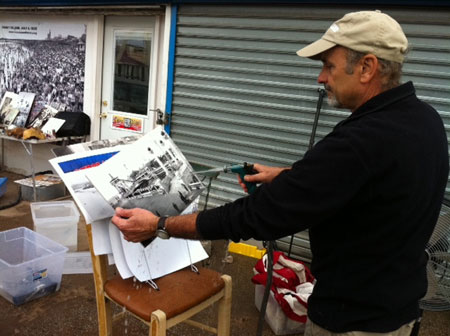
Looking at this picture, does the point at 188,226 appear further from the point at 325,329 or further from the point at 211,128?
the point at 211,128

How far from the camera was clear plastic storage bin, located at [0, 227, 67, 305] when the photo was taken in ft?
8.77

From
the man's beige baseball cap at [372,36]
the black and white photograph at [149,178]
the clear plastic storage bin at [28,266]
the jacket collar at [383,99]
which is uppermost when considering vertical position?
the man's beige baseball cap at [372,36]

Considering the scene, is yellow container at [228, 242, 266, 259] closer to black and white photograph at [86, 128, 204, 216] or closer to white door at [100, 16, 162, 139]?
white door at [100, 16, 162, 139]

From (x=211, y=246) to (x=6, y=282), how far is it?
179 centimetres

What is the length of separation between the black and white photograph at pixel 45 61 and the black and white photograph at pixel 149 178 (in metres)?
3.84

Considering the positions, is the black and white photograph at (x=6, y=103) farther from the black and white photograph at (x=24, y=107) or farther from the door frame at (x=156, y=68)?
the door frame at (x=156, y=68)

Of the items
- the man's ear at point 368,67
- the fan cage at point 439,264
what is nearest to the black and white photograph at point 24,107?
the fan cage at point 439,264

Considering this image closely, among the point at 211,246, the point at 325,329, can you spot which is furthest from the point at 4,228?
the point at 325,329

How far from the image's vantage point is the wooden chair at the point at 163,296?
1.75 meters

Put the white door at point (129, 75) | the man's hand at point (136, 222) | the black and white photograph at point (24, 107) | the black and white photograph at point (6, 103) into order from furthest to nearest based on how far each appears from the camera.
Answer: the black and white photograph at point (6, 103)
the black and white photograph at point (24, 107)
the white door at point (129, 75)
the man's hand at point (136, 222)

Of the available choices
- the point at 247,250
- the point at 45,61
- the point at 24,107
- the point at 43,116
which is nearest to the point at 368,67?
the point at 247,250

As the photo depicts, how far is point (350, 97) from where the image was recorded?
1.26 m

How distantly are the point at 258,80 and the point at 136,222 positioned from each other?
2.51 meters

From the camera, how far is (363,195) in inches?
45.0
